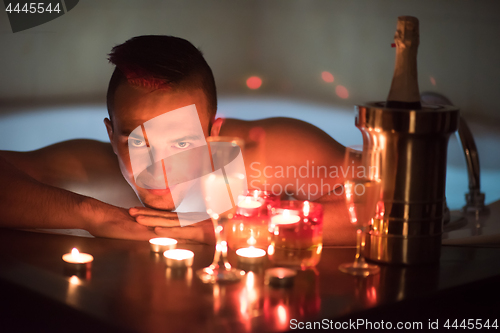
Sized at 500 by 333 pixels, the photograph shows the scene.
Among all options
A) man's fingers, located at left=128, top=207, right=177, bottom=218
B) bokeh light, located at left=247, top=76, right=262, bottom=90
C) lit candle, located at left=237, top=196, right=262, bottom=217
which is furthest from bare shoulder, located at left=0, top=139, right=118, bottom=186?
lit candle, located at left=237, top=196, right=262, bottom=217

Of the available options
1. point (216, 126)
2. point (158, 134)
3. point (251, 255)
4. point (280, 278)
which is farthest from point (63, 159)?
point (280, 278)

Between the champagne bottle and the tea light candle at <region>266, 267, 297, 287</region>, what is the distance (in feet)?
1.11

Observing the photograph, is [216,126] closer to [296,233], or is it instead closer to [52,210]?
[52,210]

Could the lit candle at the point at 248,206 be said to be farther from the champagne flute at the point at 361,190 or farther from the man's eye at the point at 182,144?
the man's eye at the point at 182,144

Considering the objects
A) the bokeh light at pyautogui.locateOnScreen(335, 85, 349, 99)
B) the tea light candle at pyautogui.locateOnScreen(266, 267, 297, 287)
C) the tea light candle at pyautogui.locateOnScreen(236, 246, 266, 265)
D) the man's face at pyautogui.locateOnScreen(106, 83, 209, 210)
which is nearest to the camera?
the tea light candle at pyautogui.locateOnScreen(266, 267, 297, 287)

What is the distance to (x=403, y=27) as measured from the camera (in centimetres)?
81

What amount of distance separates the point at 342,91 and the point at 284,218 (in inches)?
23.1

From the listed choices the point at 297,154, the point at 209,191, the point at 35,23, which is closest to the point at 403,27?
the point at 209,191

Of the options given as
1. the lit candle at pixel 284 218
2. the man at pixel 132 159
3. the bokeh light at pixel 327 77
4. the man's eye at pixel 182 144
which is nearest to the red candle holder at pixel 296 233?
the lit candle at pixel 284 218

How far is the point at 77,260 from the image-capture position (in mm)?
837

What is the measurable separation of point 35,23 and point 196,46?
1.36 feet

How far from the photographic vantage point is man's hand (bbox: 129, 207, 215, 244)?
104cm

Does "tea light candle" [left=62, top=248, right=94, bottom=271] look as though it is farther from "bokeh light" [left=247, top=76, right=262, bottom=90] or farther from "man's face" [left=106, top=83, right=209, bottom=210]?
"bokeh light" [left=247, top=76, right=262, bottom=90]

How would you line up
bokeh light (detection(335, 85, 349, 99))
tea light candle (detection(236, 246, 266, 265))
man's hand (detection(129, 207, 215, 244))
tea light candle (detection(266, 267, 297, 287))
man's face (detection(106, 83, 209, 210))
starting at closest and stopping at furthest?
tea light candle (detection(266, 267, 297, 287))
tea light candle (detection(236, 246, 266, 265))
man's hand (detection(129, 207, 215, 244))
man's face (detection(106, 83, 209, 210))
bokeh light (detection(335, 85, 349, 99))
